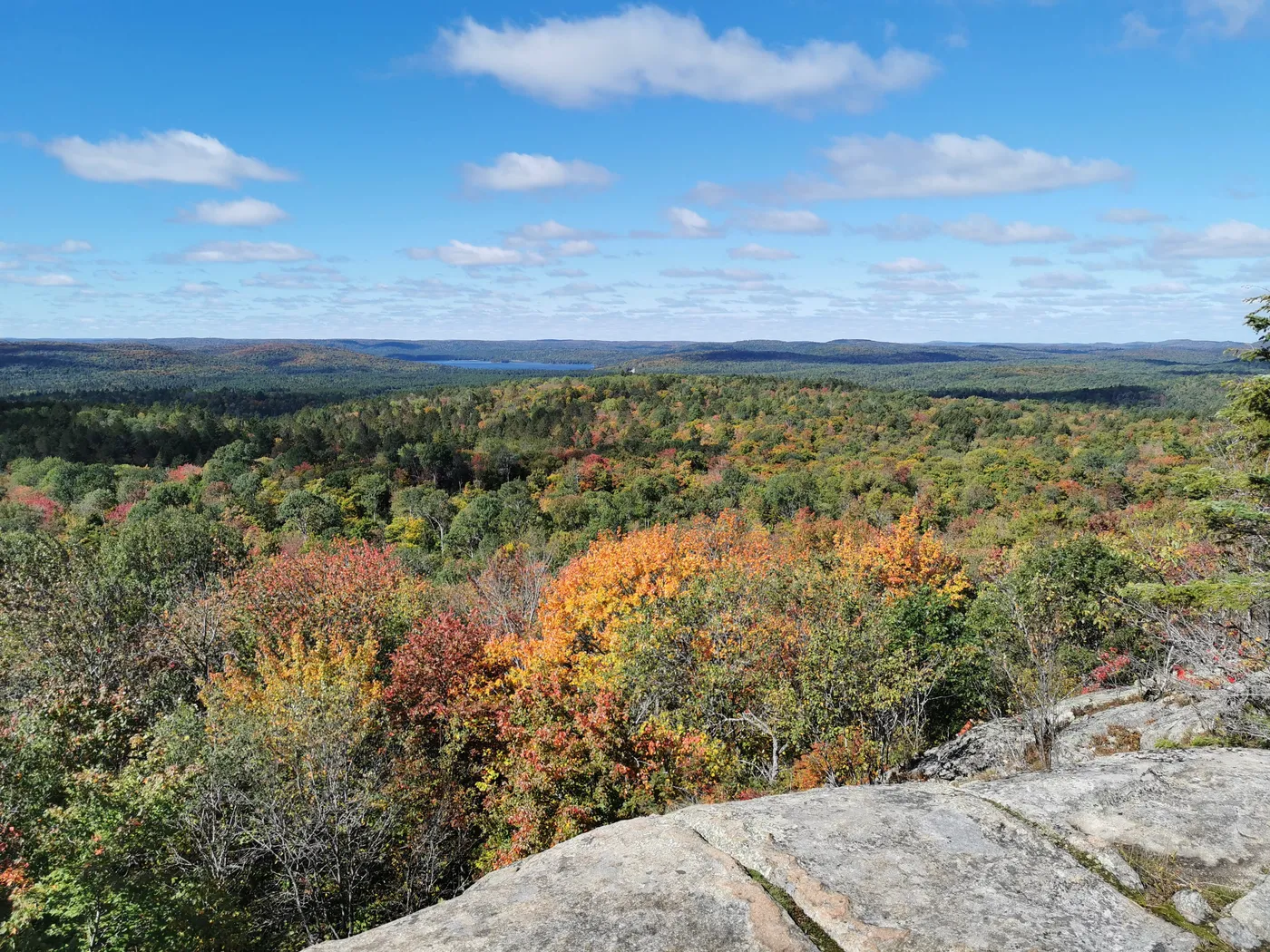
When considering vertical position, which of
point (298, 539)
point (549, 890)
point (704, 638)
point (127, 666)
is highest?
point (549, 890)

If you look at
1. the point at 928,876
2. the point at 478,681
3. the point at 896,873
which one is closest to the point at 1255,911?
the point at 928,876

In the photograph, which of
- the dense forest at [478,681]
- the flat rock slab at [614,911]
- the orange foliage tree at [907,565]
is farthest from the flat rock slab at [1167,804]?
the orange foliage tree at [907,565]

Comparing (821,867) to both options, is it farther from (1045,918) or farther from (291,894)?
(291,894)

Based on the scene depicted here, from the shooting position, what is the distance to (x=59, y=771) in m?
15.7

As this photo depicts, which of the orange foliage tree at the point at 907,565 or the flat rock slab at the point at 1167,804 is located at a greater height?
the flat rock slab at the point at 1167,804

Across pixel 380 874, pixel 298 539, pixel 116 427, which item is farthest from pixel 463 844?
pixel 116 427

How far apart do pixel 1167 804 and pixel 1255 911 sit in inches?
77.7

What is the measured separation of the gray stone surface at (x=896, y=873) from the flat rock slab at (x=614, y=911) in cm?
2

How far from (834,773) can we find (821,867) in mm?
10625

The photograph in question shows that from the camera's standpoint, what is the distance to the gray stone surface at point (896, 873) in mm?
5805

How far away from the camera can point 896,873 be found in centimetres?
657

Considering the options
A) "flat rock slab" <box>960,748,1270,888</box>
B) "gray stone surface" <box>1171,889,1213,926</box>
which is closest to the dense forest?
"flat rock slab" <box>960,748,1270,888</box>

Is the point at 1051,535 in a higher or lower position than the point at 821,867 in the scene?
lower

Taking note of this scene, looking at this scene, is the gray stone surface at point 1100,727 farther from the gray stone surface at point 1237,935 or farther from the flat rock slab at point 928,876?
the gray stone surface at point 1237,935
